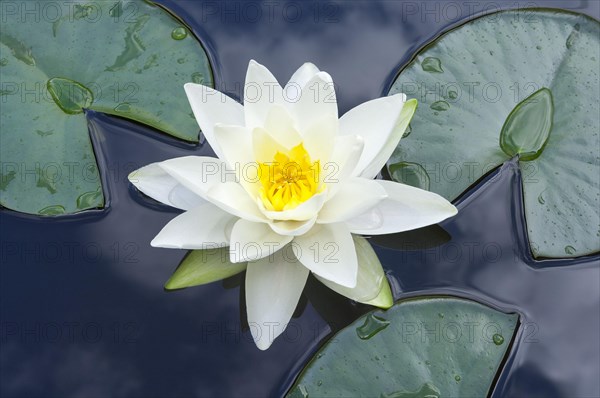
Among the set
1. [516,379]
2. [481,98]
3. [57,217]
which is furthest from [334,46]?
[516,379]

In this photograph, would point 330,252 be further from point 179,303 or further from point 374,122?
point 179,303

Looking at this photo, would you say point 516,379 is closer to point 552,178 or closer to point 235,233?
point 552,178

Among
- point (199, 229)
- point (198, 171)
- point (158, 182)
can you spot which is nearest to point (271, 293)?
point (199, 229)

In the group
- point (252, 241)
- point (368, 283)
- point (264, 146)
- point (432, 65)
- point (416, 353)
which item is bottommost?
point (416, 353)

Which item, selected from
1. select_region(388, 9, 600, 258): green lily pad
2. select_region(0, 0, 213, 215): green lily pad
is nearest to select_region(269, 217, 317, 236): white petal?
select_region(388, 9, 600, 258): green lily pad

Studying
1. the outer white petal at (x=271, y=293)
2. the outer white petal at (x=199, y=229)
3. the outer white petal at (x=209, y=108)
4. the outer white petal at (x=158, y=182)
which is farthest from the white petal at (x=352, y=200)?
the outer white petal at (x=158, y=182)

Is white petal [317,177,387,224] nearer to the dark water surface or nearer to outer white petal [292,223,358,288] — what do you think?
outer white petal [292,223,358,288]
